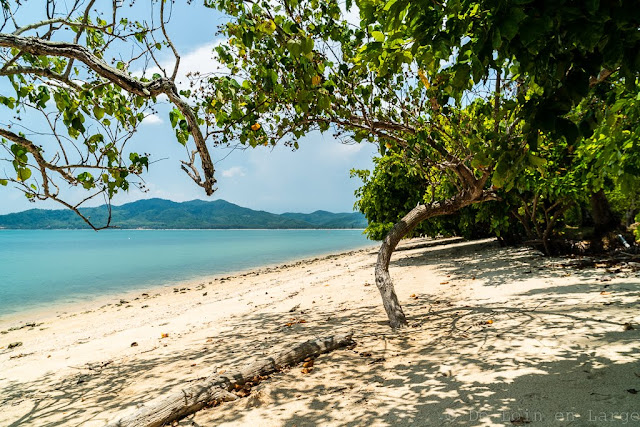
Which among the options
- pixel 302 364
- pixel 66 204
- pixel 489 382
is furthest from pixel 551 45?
pixel 66 204

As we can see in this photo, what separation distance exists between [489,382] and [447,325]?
92.5 inches

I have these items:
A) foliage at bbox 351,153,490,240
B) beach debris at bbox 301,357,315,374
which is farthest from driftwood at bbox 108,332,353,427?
foliage at bbox 351,153,490,240

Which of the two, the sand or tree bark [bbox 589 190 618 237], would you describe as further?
tree bark [bbox 589 190 618 237]

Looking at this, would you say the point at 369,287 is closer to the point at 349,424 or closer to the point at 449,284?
the point at 449,284

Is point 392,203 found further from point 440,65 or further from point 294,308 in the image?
point 440,65

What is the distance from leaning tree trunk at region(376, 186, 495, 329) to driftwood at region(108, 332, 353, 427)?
5.13ft

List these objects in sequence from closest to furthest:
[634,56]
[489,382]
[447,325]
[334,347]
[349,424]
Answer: [634,56]
[349,424]
[489,382]
[334,347]
[447,325]

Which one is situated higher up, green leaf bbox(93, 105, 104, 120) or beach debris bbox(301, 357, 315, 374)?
green leaf bbox(93, 105, 104, 120)

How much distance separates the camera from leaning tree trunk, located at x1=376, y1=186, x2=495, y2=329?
6.41 m

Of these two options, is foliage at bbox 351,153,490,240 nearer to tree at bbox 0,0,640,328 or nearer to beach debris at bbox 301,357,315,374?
tree at bbox 0,0,640,328

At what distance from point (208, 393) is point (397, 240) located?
4.18 metres

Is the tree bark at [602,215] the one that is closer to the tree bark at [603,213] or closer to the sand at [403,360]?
the tree bark at [603,213]

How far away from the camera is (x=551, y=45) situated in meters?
2.49

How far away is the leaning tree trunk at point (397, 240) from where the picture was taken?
21.0ft
